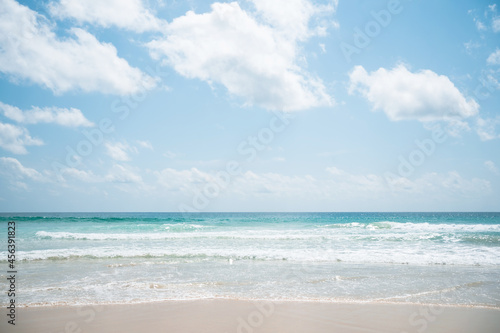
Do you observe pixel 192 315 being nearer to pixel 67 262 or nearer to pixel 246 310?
pixel 246 310

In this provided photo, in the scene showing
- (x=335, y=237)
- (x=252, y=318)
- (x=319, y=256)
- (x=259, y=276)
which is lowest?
(x=335, y=237)

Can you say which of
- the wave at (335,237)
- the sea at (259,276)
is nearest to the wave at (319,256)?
the sea at (259,276)

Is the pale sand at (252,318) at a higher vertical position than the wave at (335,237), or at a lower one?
higher

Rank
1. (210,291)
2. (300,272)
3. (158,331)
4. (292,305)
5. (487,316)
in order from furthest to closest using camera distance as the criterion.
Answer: (300,272), (210,291), (292,305), (487,316), (158,331)

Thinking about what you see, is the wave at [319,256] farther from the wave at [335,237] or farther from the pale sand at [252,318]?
the pale sand at [252,318]

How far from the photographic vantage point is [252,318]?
5.76 metres

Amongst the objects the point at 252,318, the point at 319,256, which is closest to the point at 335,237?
the point at 319,256

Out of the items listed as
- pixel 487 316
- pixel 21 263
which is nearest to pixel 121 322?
pixel 487 316

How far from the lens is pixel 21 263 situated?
11.8m

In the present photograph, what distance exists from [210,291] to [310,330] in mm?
3319

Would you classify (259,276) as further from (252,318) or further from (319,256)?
(319,256)

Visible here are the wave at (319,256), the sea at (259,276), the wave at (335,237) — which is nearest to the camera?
the sea at (259,276)

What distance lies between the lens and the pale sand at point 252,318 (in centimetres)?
530

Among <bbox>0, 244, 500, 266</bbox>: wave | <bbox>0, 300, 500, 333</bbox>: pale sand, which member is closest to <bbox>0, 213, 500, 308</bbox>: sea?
<bbox>0, 244, 500, 266</bbox>: wave
